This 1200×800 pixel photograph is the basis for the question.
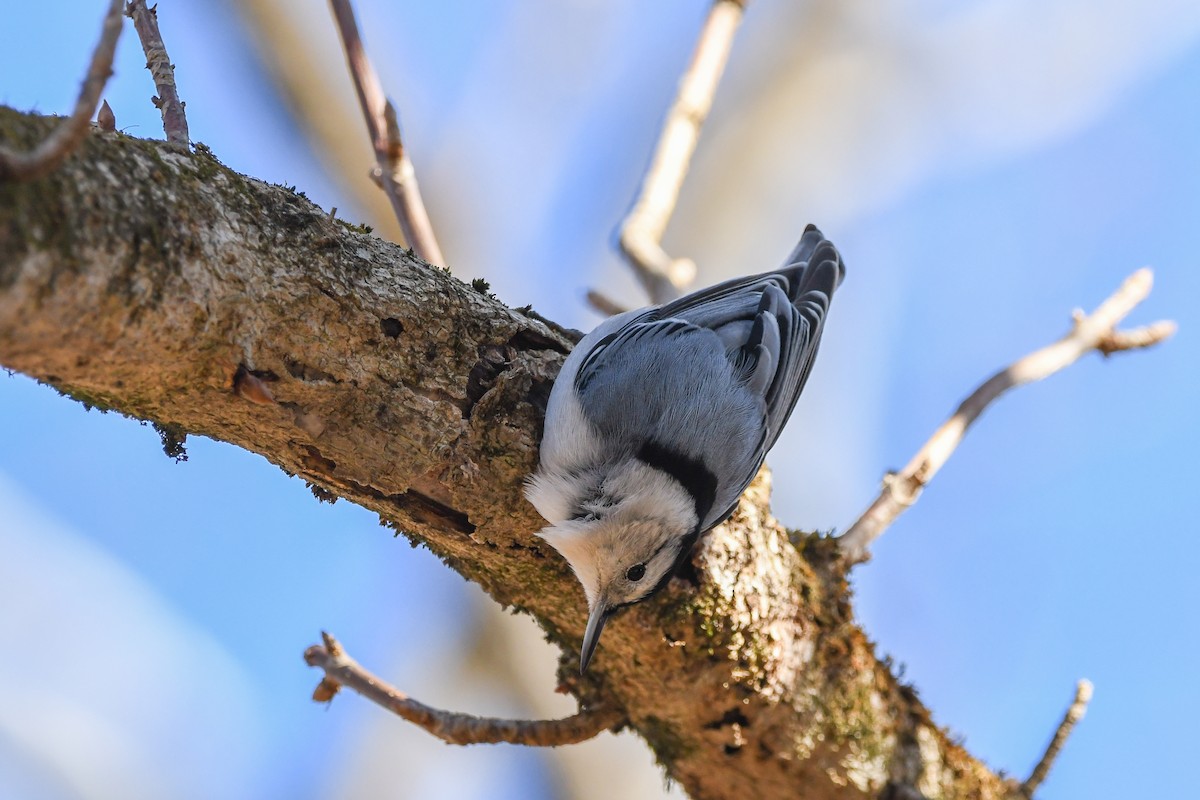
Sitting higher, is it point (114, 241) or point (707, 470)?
point (707, 470)

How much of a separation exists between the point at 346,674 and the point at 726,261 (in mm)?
3804

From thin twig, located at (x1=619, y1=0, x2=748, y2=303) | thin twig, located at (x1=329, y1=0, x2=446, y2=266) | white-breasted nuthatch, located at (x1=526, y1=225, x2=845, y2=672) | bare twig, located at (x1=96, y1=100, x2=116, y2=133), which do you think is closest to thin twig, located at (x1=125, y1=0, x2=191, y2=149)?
bare twig, located at (x1=96, y1=100, x2=116, y2=133)

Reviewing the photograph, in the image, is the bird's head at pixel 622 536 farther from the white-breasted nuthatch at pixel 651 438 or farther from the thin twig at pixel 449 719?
the thin twig at pixel 449 719

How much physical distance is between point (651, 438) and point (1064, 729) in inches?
52.6

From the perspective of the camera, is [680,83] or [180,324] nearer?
[180,324]

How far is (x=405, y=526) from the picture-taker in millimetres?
1981

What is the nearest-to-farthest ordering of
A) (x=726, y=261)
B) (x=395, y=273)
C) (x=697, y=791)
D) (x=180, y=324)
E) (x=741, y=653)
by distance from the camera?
(x=180, y=324) → (x=395, y=273) → (x=741, y=653) → (x=697, y=791) → (x=726, y=261)

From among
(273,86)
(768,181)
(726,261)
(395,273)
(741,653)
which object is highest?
(768,181)

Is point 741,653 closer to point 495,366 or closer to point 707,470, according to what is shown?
point 707,470

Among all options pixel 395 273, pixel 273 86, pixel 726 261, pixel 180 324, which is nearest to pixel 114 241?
pixel 180 324

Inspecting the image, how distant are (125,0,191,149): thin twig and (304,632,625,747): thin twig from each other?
1.18 m

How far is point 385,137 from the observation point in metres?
2.50

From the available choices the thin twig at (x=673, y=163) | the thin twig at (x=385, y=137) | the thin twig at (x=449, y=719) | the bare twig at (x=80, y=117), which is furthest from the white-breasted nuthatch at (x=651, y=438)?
the bare twig at (x=80, y=117)

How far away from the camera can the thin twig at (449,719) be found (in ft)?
7.07
